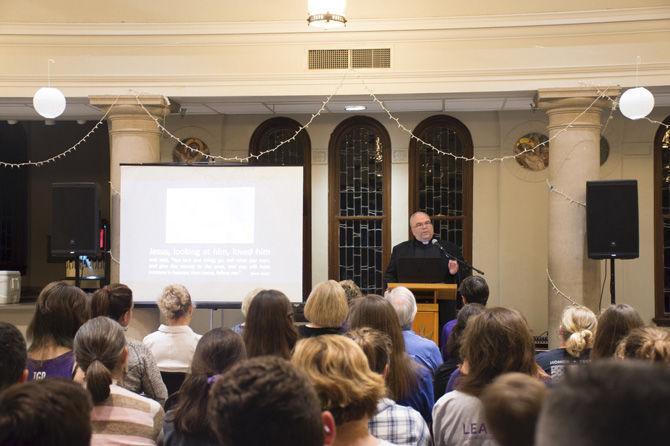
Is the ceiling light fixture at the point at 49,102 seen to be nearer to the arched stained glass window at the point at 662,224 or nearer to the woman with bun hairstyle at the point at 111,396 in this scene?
the woman with bun hairstyle at the point at 111,396

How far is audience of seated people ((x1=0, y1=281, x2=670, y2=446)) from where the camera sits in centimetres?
79

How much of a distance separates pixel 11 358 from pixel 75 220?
5987 millimetres

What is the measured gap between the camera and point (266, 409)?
1.29m

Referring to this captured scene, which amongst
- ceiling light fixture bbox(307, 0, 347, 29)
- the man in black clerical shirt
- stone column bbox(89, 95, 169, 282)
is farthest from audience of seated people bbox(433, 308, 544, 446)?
stone column bbox(89, 95, 169, 282)

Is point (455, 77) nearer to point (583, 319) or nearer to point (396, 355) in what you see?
point (583, 319)

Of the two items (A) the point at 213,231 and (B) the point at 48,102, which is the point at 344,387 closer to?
(A) the point at 213,231

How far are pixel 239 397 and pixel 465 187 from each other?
8680 mm

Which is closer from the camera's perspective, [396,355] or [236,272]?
[396,355]

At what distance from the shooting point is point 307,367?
1.95 m

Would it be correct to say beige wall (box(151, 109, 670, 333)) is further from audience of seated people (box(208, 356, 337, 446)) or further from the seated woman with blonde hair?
audience of seated people (box(208, 356, 337, 446))

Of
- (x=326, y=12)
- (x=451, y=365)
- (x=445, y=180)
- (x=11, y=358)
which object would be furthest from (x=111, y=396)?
(x=445, y=180)

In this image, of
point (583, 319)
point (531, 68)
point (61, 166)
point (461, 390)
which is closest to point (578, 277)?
point (531, 68)

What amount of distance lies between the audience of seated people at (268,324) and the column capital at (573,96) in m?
4.91

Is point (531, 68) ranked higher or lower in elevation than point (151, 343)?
higher
